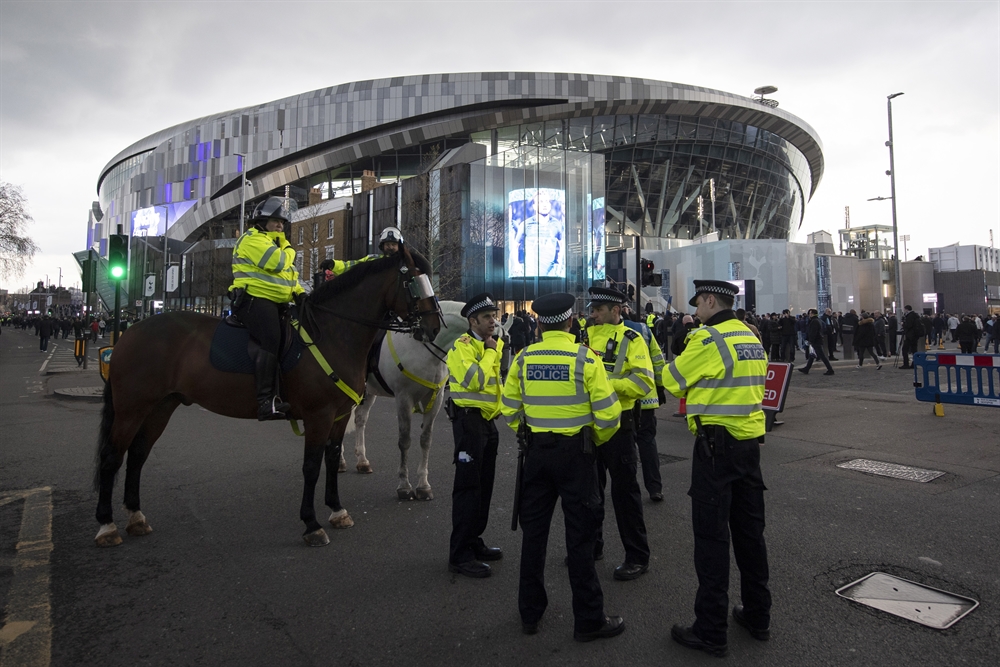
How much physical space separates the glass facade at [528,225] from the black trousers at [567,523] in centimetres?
3347

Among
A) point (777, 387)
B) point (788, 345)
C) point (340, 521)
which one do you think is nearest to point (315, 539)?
point (340, 521)

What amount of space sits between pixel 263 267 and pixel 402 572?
2.65 metres

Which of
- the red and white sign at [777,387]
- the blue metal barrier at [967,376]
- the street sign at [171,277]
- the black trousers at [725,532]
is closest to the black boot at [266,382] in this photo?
the black trousers at [725,532]

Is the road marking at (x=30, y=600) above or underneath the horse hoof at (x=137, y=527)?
underneath

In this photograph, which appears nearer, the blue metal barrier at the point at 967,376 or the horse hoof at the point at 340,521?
the horse hoof at the point at 340,521

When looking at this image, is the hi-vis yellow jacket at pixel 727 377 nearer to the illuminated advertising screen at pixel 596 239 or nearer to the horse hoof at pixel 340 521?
the horse hoof at pixel 340 521

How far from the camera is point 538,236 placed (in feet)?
122

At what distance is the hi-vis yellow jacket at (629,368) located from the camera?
4312mm

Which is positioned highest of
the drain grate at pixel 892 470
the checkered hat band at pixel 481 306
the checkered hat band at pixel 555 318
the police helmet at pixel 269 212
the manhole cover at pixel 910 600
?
the police helmet at pixel 269 212

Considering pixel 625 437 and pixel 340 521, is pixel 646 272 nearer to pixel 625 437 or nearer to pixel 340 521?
pixel 625 437

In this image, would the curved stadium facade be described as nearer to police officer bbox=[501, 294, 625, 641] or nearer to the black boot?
the black boot

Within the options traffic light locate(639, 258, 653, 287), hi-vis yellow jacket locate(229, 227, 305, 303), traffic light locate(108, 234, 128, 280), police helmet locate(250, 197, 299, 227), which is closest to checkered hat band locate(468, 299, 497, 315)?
hi-vis yellow jacket locate(229, 227, 305, 303)

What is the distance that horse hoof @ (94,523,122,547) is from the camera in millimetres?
4652

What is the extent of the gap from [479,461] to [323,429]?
1.46m
